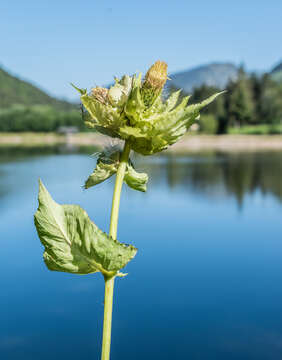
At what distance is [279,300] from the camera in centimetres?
1038

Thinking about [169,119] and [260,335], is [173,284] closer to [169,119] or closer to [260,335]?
[260,335]

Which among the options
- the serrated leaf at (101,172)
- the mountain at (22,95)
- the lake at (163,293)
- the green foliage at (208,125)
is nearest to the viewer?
the serrated leaf at (101,172)

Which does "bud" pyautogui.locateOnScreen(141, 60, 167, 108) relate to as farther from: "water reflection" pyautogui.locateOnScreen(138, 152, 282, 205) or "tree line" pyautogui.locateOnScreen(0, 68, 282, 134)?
"tree line" pyautogui.locateOnScreen(0, 68, 282, 134)

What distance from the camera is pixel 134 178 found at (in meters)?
1.03

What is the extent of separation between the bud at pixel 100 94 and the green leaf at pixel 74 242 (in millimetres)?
248

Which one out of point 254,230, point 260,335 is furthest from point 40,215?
point 254,230

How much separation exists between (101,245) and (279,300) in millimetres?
10560

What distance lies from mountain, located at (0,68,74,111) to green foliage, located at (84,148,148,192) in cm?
15121

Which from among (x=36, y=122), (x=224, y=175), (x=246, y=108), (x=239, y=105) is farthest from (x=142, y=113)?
(x=36, y=122)

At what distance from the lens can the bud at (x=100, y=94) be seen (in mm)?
963

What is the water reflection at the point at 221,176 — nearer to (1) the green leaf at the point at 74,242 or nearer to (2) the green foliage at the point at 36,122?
(1) the green leaf at the point at 74,242

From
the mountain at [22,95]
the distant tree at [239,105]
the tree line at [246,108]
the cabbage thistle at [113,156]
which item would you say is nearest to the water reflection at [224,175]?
the cabbage thistle at [113,156]

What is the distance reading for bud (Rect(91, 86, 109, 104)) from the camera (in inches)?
37.9

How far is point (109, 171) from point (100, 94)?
19cm
